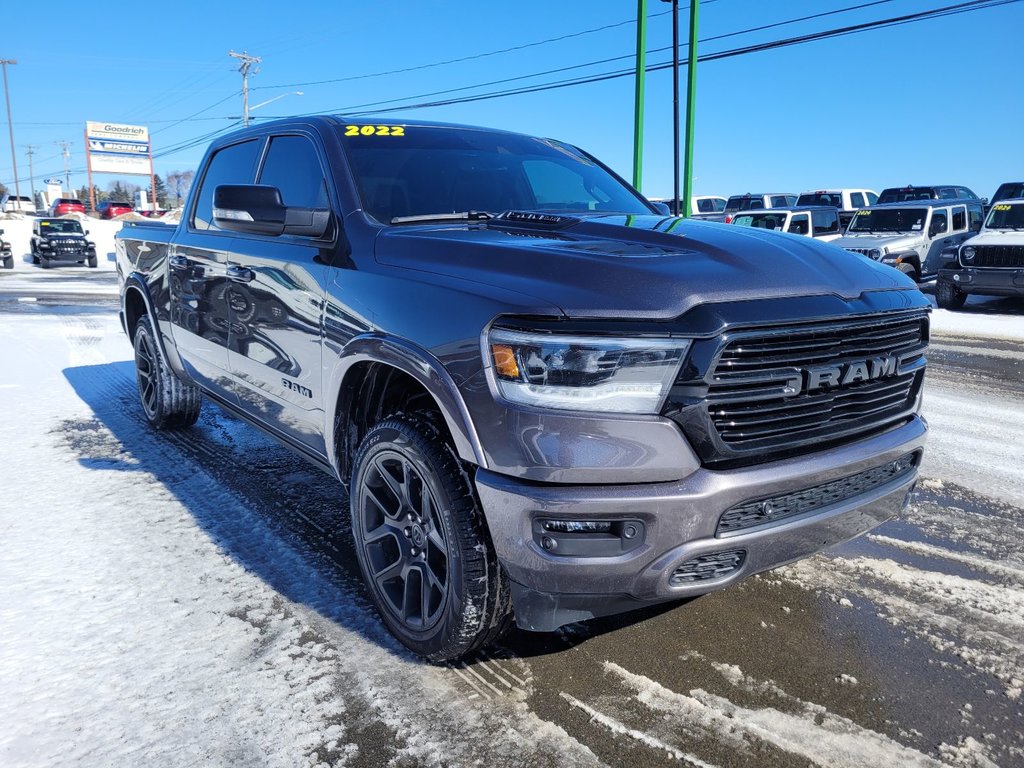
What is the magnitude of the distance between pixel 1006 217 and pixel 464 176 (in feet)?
46.0

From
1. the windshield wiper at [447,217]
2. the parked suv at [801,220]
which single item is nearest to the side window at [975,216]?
the parked suv at [801,220]

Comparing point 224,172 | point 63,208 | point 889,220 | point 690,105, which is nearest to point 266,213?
point 224,172

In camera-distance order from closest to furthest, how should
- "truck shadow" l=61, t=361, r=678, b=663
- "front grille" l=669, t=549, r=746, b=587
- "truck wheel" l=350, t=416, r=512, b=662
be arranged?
"front grille" l=669, t=549, r=746, b=587 → "truck wheel" l=350, t=416, r=512, b=662 → "truck shadow" l=61, t=361, r=678, b=663

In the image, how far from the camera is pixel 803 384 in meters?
2.19

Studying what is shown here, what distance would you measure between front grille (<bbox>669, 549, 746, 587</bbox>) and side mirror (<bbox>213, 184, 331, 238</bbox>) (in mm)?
1854

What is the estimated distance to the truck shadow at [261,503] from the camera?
2.85 meters

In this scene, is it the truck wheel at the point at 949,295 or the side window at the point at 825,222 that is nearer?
the truck wheel at the point at 949,295

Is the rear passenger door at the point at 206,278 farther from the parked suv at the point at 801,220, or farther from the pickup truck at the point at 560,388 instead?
the parked suv at the point at 801,220

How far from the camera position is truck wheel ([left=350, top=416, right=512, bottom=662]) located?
2.28 metres

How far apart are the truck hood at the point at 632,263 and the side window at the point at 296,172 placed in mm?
606

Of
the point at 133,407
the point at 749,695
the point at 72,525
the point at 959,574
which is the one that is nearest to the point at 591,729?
the point at 749,695

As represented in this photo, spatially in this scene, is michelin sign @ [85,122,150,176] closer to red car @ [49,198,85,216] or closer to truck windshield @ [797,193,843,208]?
red car @ [49,198,85,216]

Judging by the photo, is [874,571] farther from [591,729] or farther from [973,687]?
[591,729]

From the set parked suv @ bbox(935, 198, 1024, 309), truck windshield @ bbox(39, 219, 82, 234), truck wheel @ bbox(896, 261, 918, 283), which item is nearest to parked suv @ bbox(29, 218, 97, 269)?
truck windshield @ bbox(39, 219, 82, 234)
